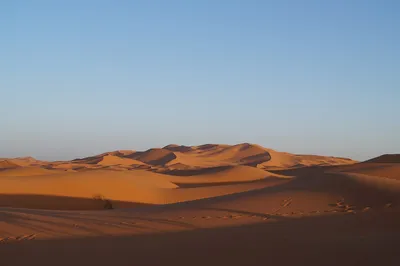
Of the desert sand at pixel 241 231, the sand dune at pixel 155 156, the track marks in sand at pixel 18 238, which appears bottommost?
the track marks in sand at pixel 18 238

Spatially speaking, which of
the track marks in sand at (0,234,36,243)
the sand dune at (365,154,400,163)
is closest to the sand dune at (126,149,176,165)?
the sand dune at (365,154,400,163)

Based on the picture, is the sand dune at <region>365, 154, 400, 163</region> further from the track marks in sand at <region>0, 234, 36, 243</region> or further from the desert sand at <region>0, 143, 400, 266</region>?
the track marks in sand at <region>0, 234, 36, 243</region>

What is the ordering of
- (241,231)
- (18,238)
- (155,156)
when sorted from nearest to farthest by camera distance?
(241,231) → (18,238) → (155,156)

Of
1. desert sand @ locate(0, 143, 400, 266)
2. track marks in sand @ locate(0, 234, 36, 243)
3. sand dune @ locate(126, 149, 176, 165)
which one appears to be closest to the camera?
desert sand @ locate(0, 143, 400, 266)

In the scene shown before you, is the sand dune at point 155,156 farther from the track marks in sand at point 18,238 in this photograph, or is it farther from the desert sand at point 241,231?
the track marks in sand at point 18,238

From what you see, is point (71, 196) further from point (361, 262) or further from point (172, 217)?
point (361, 262)

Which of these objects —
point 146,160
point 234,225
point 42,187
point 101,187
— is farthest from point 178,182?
point 146,160

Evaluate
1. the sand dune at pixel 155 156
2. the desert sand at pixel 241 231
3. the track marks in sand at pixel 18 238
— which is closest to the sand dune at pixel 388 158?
the desert sand at pixel 241 231

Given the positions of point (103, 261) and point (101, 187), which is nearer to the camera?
point (103, 261)

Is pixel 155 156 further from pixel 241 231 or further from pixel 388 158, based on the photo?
pixel 241 231

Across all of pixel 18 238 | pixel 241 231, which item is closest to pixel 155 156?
pixel 18 238

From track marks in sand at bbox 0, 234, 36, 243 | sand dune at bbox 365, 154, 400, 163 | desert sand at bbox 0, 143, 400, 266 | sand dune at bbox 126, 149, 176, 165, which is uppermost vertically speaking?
sand dune at bbox 126, 149, 176, 165

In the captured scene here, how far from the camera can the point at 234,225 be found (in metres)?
9.70

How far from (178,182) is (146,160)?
41.0 m
